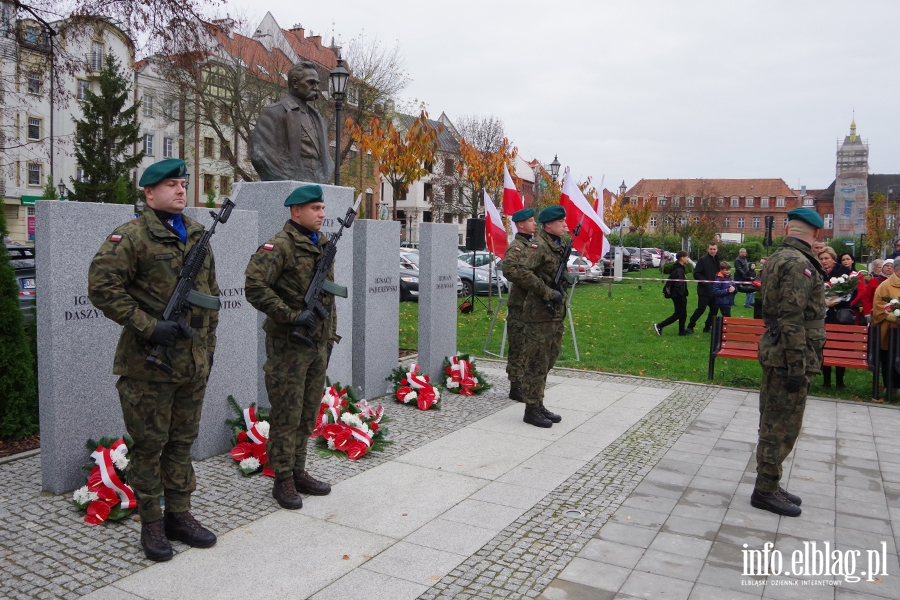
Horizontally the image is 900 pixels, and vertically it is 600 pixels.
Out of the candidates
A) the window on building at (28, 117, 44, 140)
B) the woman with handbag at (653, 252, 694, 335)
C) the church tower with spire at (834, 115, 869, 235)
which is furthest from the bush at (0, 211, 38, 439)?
the church tower with spire at (834, 115, 869, 235)

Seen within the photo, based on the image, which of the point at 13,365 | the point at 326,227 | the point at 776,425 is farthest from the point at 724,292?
the point at 13,365

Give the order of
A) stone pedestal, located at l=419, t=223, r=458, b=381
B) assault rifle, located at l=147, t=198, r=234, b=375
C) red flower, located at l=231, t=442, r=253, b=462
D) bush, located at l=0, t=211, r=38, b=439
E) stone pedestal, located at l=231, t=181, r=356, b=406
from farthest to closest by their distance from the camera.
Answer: stone pedestal, located at l=419, t=223, r=458, b=381 → stone pedestal, located at l=231, t=181, r=356, b=406 → bush, located at l=0, t=211, r=38, b=439 → red flower, located at l=231, t=442, r=253, b=462 → assault rifle, located at l=147, t=198, r=234, b=375

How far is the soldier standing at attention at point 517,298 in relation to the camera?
8.08 meters

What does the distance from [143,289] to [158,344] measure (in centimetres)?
38

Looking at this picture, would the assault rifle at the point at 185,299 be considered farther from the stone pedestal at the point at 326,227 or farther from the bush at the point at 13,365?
the bush at the point at 13,365

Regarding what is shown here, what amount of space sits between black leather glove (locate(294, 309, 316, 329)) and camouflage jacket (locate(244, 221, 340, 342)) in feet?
0.12

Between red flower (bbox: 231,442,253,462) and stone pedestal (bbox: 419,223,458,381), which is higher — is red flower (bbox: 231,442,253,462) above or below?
below

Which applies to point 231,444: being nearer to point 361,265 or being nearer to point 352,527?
point 352,527

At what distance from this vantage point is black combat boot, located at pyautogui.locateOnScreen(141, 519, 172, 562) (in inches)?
171

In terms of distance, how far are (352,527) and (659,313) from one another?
1733cm

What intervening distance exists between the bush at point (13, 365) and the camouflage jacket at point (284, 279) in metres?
2.89

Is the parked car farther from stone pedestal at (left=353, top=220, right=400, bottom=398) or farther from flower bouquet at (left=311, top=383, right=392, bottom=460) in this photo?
flower bouquet at (left=311, top=383, right=392, bottom=460)

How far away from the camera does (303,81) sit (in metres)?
7.78

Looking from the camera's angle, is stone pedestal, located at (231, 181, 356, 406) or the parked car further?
the parked car
